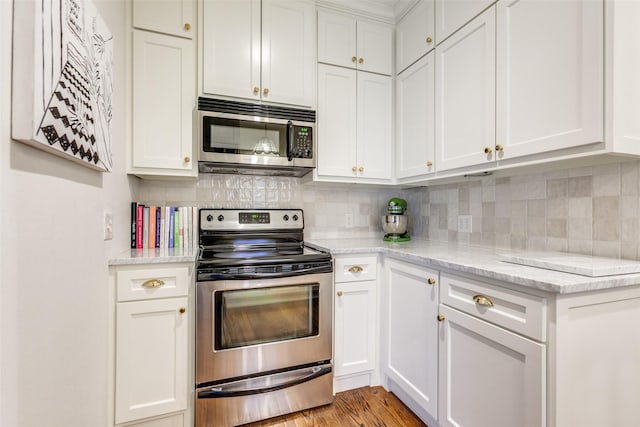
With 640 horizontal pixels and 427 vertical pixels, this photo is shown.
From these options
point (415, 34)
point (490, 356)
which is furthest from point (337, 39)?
point (490, 356)

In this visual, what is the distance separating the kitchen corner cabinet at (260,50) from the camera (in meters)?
1.83

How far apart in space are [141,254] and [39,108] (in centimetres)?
101

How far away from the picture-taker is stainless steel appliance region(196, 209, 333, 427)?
153 cm

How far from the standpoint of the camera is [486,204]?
1.91 meters

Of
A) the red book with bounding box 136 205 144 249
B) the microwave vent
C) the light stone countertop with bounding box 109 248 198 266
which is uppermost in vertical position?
the microwave vent

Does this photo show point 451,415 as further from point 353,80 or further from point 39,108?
point 353,80

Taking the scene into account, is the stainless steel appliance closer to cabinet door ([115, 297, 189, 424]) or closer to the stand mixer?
cabinet door ([115, 297, 189, 424])

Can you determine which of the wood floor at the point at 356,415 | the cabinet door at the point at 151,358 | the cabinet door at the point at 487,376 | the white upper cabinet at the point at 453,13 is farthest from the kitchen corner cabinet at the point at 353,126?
the wood floor at the point at 356,415

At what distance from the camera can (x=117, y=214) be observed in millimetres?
1539

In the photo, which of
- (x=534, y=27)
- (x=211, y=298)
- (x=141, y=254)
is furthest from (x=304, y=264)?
(x=534, y=27)

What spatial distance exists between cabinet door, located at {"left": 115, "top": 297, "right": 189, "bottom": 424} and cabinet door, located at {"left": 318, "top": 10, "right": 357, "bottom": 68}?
184 cm

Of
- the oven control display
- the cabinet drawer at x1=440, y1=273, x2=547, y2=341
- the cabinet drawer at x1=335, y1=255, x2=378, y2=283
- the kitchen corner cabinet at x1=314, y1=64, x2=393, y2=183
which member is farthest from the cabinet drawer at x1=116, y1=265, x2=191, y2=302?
the cabinet drawer at x1=440, y1=273, x2=547, y2=341

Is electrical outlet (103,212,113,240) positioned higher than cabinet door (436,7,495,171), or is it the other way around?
cabinet door (436,7,495,171)

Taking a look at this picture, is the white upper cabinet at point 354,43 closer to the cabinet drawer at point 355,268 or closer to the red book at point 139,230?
the cabinet drawer at point 355,268
